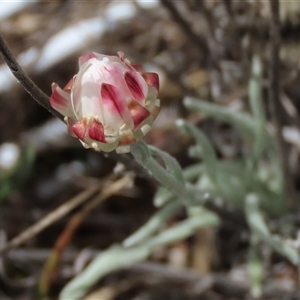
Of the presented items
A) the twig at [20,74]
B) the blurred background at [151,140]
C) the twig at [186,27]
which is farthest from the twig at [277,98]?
the twig at [20,74]

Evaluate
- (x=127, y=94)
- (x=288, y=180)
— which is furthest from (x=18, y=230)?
(x=127, y=94)

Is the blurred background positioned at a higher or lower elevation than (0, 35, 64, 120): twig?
lower

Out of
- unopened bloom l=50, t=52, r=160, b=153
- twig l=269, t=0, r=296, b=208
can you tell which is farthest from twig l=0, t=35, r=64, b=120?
twig l=269, t=0, r=296, b=208

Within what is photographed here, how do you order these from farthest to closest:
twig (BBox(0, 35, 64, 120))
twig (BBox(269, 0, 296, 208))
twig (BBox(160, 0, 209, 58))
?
twig (BBox(160, 0, 209, 58)) < twig (BBox(269, 0, 296, 208)) < twig (BBox(0, 35, 64, 120))

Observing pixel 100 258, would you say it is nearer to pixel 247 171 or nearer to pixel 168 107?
pixel 247 171

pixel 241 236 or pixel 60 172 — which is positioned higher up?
pixel 60 172

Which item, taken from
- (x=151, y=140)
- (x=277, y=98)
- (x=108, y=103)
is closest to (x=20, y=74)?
(x=108, y=103)

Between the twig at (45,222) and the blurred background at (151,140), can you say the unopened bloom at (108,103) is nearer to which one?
the blurred background at (151,140)

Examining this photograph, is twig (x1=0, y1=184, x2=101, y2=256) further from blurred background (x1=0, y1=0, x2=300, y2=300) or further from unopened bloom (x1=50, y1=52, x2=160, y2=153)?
unopened bloom (x1=50, y1=52, x2=160, y2=153)
